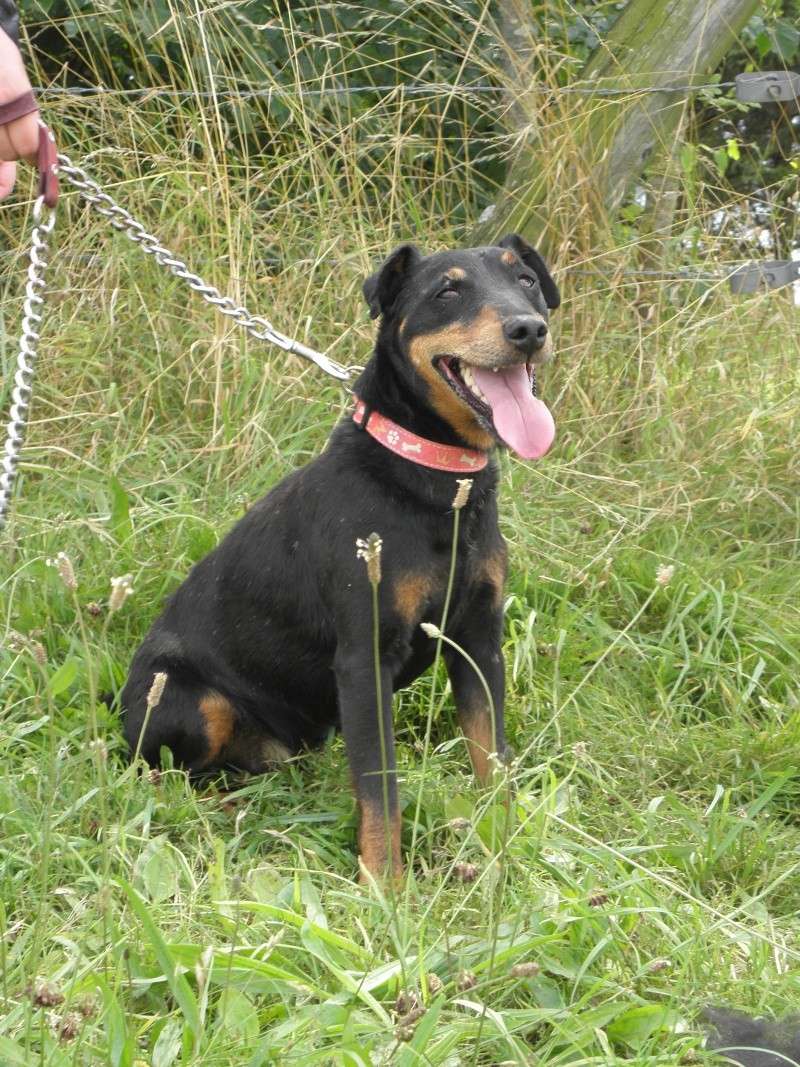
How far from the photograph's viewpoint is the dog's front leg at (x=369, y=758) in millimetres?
3092

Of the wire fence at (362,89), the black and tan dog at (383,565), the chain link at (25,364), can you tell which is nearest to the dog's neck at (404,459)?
the black and tan dog at (383,565)

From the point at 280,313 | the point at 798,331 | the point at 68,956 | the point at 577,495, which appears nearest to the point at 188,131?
the point at 280,313

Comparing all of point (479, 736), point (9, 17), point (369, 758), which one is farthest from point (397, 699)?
point (9, 17)

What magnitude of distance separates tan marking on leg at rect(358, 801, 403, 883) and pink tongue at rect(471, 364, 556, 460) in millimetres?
900

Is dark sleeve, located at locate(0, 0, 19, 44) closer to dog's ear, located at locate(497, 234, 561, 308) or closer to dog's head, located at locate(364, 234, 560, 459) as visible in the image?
dog's head, located at locate(364, 234, 560, 459)

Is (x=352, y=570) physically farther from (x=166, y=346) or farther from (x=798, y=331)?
(x=798, y=331)

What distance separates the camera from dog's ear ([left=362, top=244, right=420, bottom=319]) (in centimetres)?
342

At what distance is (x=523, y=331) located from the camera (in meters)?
3.19

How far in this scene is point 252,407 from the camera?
194 inches

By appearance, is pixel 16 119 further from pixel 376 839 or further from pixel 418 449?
pixel 376 839

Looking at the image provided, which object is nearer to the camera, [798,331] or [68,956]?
[68,956]

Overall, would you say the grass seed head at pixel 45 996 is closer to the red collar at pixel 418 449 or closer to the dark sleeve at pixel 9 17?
the red collar at pixel 418 449

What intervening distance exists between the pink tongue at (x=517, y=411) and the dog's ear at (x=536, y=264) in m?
0.48

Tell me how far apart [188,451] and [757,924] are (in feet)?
8.77
